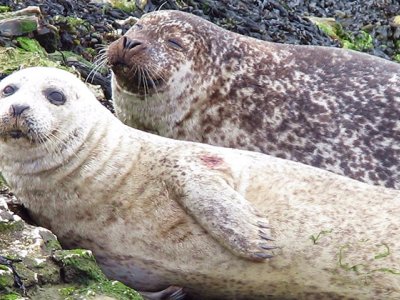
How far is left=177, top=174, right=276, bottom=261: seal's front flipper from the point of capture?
5344 millimetres

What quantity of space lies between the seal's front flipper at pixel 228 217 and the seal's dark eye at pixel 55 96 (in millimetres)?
795

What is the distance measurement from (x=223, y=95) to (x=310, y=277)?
239 cm

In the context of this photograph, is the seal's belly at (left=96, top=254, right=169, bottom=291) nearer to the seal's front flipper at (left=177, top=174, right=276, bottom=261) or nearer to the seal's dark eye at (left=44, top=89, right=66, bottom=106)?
the seal's front flipper at (left=177, top=174, right=276, bottom=261)

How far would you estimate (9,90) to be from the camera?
575cm

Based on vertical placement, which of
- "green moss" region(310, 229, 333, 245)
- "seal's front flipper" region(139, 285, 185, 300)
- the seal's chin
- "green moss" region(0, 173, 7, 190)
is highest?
"green moss" region(310, 229, 333, 245)

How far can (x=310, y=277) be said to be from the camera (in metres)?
5.43

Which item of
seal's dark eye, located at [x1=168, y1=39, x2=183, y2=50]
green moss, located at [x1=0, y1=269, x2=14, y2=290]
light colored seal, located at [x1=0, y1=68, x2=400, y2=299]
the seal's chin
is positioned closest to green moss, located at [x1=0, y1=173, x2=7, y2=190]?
light colored seal, located at [x1=0, y1=68, x2=400, y2=299]

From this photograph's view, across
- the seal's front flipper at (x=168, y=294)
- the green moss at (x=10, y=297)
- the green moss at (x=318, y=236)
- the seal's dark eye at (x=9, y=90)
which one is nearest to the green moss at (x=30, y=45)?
the seal's dark eye at (x=9, y=90)

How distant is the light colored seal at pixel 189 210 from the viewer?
5426 mm

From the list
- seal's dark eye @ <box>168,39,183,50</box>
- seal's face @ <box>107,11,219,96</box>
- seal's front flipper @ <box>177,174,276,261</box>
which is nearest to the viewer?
seal's front flipper @ <box>177,174,276,261</box>

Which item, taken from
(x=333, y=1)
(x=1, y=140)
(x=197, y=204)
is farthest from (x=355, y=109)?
(x=333, y=1)

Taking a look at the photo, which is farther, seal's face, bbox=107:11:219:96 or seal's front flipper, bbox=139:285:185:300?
seal's face, bbox=107:11:219:96

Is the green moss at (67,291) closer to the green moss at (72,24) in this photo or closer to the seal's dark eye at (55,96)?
the seal's dark eye at (55,96)

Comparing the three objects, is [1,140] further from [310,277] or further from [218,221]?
[310,277]
